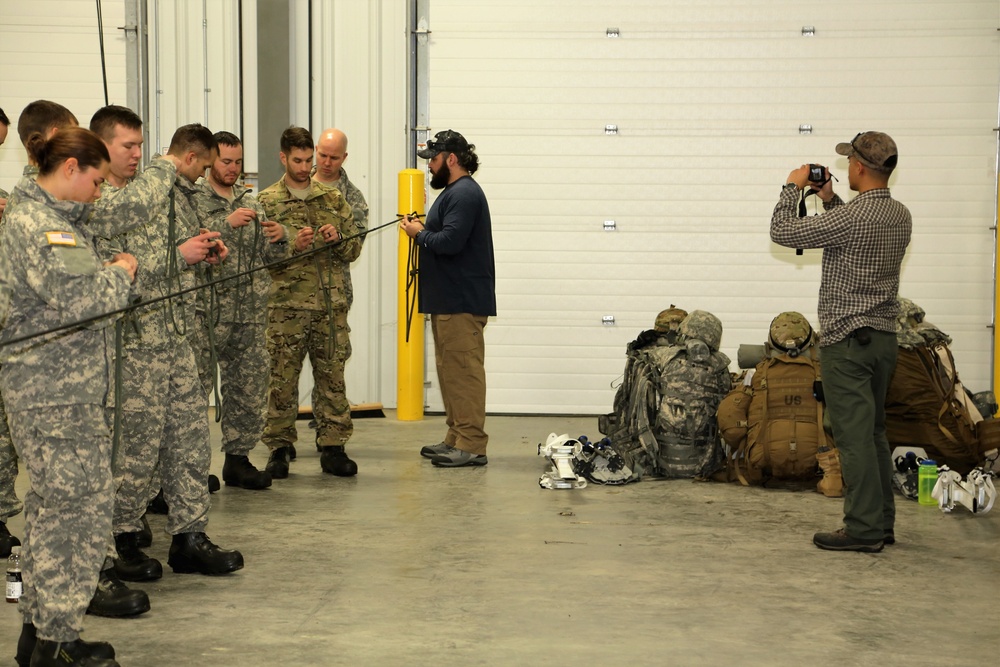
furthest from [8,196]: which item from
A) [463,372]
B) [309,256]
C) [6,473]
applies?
[463,372]

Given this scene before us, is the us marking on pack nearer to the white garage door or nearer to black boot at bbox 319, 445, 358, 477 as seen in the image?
black boot at bbox 319, 445, 358, 477

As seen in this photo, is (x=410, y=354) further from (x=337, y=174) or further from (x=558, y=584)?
(x=558, y=584)

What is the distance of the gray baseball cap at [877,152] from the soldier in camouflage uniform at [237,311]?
2.90 m

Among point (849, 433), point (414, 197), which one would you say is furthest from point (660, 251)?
point (849, 433)

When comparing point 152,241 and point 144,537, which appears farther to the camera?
point 144,537

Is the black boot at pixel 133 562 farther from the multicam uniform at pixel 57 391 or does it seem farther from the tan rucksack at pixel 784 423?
the tan rucksack at pixel 784 423

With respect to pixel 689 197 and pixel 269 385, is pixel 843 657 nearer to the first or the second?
pixel 269 385

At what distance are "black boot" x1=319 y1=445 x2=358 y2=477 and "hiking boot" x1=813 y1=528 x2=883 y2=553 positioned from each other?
2.78 metres

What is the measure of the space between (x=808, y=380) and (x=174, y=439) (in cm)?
353

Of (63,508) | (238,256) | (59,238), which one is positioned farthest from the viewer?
(238,256)

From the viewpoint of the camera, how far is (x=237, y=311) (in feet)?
19.4

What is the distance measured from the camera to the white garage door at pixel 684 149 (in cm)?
888

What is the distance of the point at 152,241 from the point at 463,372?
276 cm

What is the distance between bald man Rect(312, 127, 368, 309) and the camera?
6.74 metres
